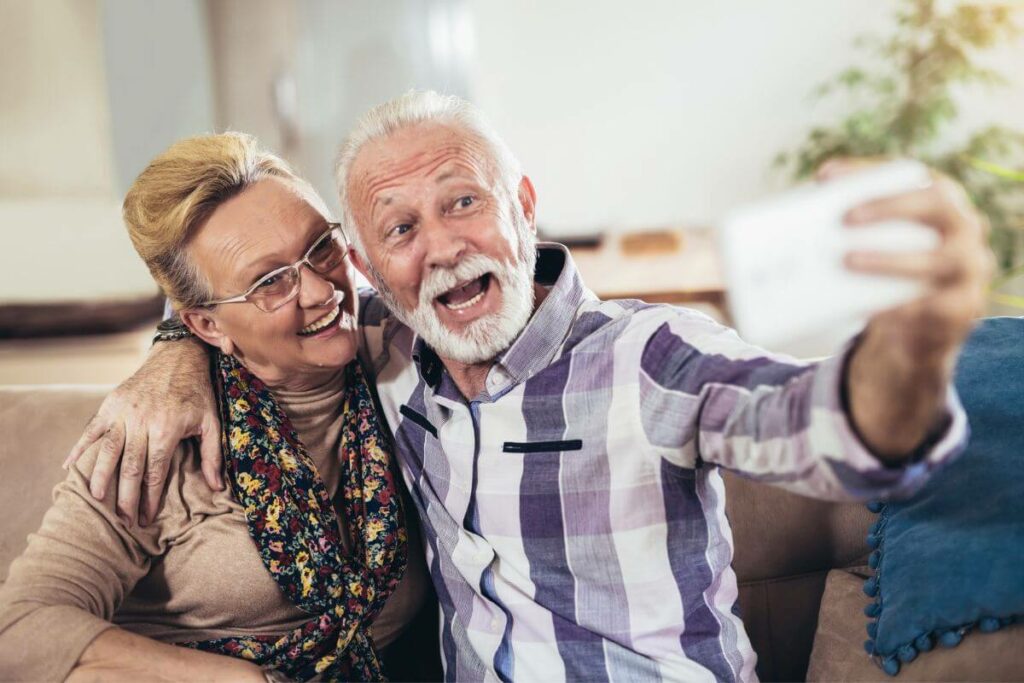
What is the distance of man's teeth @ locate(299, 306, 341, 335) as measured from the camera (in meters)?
1.45

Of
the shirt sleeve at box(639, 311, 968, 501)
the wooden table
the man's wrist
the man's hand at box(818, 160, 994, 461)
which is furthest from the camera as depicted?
the wooden table

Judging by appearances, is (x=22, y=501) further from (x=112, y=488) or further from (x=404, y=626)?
(x=404, y=626)

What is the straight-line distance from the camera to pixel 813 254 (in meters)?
0.76

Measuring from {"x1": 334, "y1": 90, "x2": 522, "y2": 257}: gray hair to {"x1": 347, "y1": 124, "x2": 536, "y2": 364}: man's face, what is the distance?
13mm

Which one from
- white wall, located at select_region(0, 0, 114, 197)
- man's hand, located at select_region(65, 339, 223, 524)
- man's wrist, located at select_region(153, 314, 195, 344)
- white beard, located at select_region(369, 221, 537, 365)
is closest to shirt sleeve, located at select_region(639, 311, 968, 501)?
white beard, located at select_region(369, 221, 537, 365)

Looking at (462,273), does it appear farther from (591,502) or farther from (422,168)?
(591,502)

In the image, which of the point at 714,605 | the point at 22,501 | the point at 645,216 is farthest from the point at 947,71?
the point at 22,501

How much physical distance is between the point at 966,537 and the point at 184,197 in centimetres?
127

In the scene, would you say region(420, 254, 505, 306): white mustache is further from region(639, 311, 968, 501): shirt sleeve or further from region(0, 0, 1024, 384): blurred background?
region(0, 0, 1024, 384): blurred background

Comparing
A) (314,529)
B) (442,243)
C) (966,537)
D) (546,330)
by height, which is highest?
(442,243)

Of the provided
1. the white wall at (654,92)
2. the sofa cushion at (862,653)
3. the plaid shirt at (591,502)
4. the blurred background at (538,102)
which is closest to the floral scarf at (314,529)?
the plaid shirt at (591,502)

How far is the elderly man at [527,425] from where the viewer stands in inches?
45.3

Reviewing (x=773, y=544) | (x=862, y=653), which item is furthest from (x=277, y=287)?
(x=862, y=653)

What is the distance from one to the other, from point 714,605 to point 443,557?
0.43m
